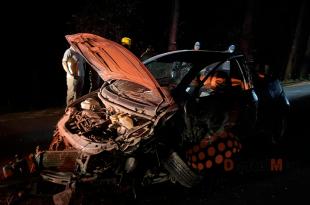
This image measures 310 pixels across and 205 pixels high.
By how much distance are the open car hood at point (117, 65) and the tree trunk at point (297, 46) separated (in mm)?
16147

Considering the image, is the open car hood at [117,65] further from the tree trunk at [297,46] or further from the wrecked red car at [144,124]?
the tree trunk at [297,46]

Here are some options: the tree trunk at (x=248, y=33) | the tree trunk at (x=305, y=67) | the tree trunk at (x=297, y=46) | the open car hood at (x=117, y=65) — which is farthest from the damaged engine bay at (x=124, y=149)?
the tree trunk at (x=305, y=67)

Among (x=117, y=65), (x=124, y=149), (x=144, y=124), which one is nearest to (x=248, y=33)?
(x=117, y=65)

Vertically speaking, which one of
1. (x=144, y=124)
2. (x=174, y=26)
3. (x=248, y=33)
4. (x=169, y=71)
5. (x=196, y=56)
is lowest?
(x=248, y=33)

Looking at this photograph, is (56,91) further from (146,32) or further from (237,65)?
(237,65)

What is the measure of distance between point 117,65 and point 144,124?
2.47 feet

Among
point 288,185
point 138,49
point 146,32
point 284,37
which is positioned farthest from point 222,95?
point 284,37

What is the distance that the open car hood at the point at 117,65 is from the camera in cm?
511

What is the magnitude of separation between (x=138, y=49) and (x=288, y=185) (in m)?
9.08

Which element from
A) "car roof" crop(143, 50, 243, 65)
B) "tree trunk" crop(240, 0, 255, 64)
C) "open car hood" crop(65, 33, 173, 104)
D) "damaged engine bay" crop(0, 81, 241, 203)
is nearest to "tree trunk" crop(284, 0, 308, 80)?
"tree trunk" crop(240, 0, 255, 64)

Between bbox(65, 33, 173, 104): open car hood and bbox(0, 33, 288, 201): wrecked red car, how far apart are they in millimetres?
11

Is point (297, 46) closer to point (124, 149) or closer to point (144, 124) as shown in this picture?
point (144, 124)

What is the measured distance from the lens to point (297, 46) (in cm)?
2064

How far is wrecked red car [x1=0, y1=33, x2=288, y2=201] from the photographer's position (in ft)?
16.2
